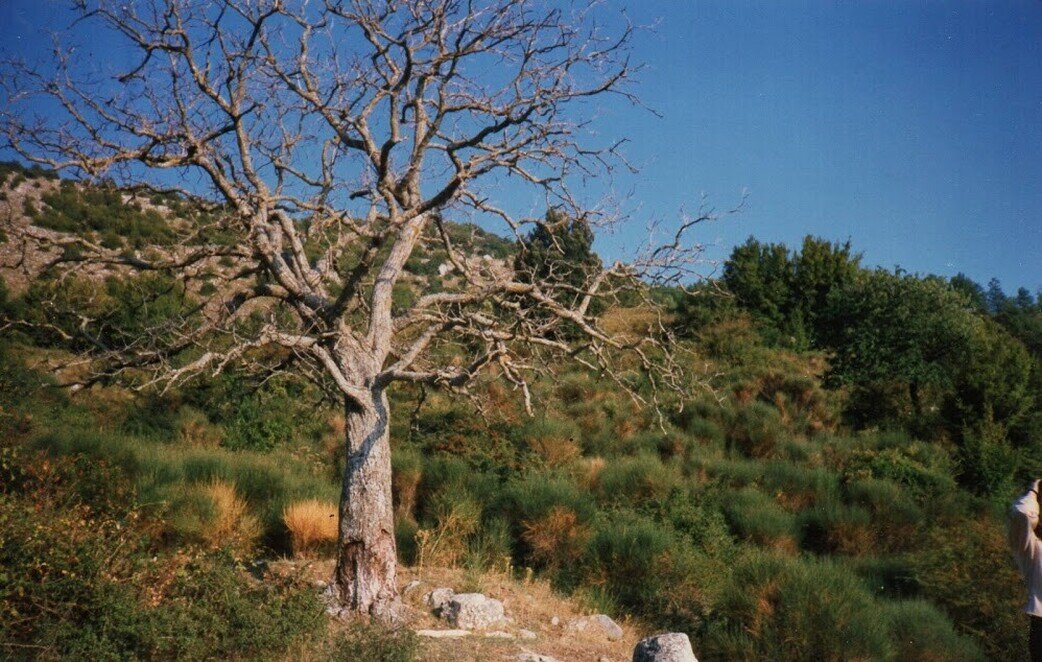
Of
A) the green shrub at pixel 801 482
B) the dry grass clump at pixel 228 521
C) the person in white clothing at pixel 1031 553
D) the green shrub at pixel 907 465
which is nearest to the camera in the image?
the person in white clothing at pixel 1031 553

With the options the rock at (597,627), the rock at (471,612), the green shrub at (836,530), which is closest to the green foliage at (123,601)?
the rock at (471,612)

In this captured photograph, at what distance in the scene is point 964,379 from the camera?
17.5m

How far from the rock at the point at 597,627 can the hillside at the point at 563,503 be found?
0.28 m

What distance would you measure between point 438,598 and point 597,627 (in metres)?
1.88

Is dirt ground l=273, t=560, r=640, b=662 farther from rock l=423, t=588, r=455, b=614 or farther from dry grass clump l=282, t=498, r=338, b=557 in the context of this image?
dry grass clump l=282, t=498, r=338, b=557

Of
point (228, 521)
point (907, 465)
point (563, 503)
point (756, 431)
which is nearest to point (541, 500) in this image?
point (563, 503)

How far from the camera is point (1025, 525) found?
5.74m

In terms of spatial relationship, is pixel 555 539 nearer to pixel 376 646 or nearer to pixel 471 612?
pixel 471 612

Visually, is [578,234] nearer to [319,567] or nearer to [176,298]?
[319,567]

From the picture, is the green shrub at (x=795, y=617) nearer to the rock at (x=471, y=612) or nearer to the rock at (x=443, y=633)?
the rock at (x=471, y=612)

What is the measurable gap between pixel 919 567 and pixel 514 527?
223 inches

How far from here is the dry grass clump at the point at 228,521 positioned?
9.97 m

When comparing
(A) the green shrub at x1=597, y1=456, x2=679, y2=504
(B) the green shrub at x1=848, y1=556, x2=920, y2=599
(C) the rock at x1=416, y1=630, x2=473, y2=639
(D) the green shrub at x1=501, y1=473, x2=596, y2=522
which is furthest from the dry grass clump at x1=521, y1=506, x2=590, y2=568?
(B) the green shrub at x1=848, y1=556, x2=920, y2=599

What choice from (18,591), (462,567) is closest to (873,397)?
(462,567)
